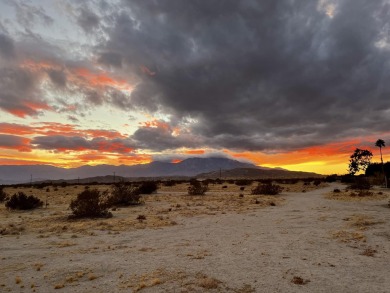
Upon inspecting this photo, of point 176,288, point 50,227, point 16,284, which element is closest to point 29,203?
point 50,227

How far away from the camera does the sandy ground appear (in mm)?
7836

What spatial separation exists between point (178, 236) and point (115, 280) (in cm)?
614

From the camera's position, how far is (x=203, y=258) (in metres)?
10.2

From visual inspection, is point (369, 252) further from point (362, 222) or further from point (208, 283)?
point (208, 283)

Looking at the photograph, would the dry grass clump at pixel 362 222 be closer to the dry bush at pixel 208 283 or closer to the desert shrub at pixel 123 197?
the dry bush at pixel 208 283

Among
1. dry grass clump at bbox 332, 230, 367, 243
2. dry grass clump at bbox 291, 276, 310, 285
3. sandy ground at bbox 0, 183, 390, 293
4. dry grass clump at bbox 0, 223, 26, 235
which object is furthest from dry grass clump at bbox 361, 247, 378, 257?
dry grass clump at bbox 0, 223, 26, 235

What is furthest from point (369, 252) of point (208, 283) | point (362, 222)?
point (208, 283)

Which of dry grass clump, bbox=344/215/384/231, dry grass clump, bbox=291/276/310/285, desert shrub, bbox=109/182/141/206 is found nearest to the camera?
dry grass clump, bbox=291/276/310/285

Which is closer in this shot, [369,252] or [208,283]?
[208,283]

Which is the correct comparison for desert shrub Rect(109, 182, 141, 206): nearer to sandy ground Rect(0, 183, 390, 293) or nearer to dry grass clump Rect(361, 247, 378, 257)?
sandy ground Rect(0, 183, 390, 293)

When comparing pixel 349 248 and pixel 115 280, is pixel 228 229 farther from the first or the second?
pixel 115 280

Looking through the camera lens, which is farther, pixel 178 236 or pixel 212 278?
pixel 178 236

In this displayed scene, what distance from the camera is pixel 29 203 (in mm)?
24656

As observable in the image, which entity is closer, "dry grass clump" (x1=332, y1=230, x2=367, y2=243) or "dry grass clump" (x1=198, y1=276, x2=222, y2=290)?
"dry grass clump" (x1=198, y1=276, x2=222, y2=290)
